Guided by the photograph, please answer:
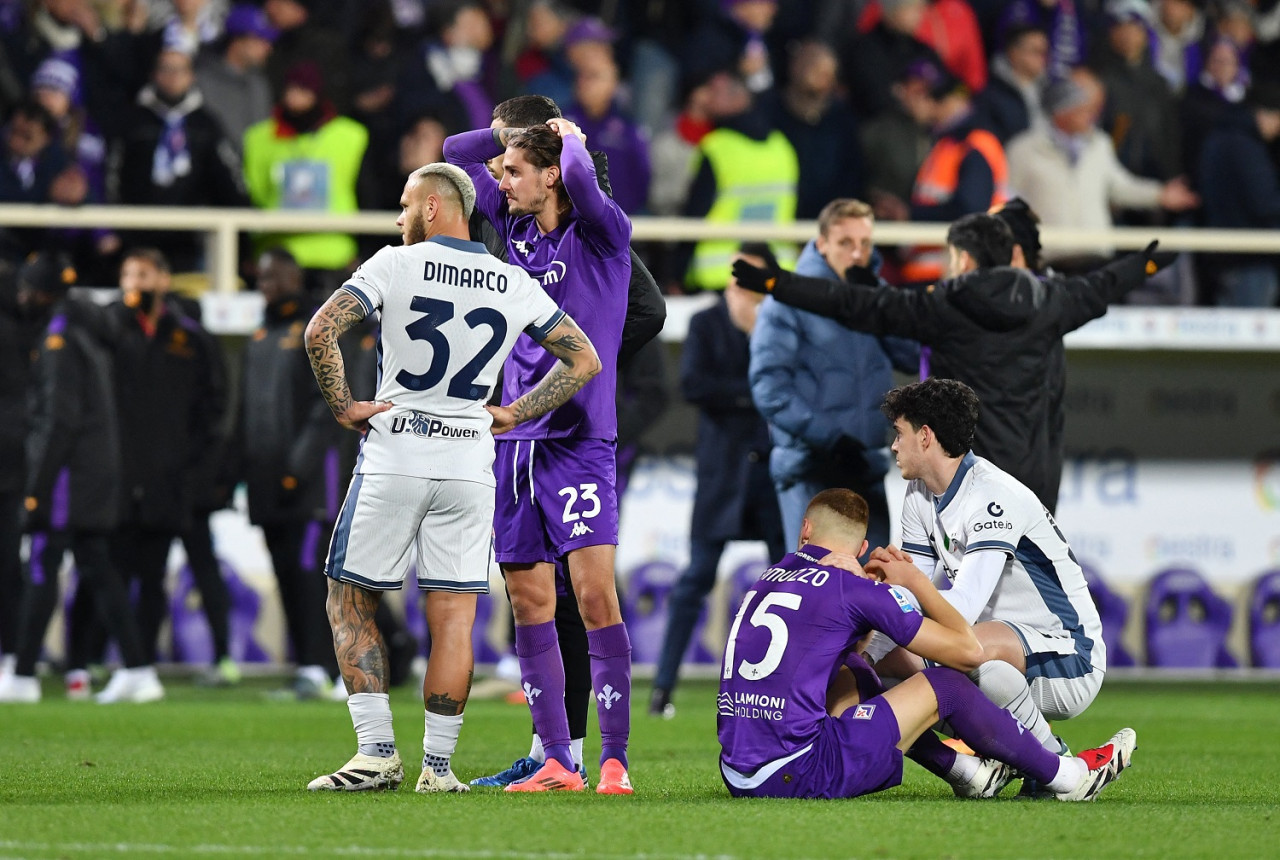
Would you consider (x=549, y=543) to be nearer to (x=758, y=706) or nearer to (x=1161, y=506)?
(x=758, y=706)

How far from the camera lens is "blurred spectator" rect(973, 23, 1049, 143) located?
14211mm

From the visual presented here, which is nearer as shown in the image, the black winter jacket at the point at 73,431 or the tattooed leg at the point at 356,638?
the tattooed leg at the point at 356,638

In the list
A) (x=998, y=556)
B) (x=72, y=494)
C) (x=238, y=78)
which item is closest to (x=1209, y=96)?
(x=238, y=78)

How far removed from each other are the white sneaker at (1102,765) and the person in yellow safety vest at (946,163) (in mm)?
6863

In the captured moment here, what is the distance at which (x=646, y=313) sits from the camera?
6.70 meters

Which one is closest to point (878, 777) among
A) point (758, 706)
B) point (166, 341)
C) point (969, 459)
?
point (758, 706)

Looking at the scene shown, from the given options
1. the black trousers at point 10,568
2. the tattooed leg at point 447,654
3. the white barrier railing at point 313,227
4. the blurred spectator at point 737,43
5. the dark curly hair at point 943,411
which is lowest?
the black trousers at point 10,568

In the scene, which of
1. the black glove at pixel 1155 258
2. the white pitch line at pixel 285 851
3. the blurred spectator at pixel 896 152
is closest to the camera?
the white pitch line at pixel 285 851

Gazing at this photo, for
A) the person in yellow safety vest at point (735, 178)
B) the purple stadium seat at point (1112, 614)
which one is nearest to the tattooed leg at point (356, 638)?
the person in yellow safety vest at point (735, 178)

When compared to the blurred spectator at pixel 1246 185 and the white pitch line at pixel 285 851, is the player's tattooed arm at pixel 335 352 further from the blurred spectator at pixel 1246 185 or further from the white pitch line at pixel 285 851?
the blurred spectator at pixel 1246 185

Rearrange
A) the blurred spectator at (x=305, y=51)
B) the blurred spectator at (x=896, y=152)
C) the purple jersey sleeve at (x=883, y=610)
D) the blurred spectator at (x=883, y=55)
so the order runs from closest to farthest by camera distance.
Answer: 1. the purple jersey sleeve at (x=883, y=610)
2. the blurred spectator at (x=305, y=51)
3. the blurred spectator at (x=896, y=152)
4. the blurred spectator at (x=883, y=55)

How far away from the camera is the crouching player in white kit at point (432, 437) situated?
5.91 metres

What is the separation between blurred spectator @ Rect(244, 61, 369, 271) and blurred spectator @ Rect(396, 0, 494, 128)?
1.59ft

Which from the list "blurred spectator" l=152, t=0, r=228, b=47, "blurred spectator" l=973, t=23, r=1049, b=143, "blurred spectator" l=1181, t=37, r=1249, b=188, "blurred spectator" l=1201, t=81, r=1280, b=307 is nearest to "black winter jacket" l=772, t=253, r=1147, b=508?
"blurred spectator" l=973, t=23, r=1049, b=143
